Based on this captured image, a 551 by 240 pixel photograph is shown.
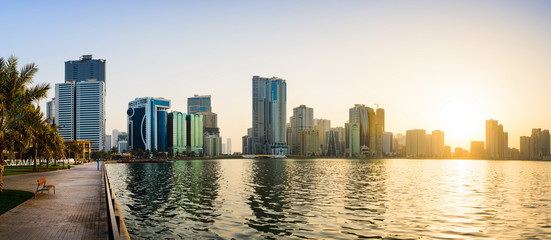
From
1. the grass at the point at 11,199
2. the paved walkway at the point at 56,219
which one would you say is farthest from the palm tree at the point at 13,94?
the paved walkway at the point at 56,219

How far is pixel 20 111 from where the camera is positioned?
31.6m

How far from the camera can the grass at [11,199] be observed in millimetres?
22928

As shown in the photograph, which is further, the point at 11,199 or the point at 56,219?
the point at 11,199

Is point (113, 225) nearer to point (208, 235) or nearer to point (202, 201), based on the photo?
point (208, 235)

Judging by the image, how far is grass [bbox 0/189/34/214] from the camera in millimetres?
22928

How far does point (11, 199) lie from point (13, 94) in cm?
905

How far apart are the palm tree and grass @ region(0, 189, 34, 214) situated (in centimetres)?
248

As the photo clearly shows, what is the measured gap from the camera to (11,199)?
85.9 feet

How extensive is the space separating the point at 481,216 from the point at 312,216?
511 inches

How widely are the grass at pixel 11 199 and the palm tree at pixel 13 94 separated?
248cm

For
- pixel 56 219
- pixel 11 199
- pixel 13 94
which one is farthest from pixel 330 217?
pixel 13 94

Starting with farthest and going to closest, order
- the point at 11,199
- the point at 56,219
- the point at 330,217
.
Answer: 1. the point at 330,217
2. the point at 11,199
3. the point at 56,219

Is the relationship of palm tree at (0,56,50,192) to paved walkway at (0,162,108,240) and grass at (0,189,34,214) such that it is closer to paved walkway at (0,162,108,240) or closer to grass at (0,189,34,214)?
grass at (0,189,34,214)

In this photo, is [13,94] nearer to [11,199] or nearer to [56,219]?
[11,199]
